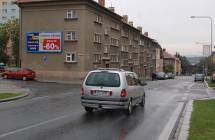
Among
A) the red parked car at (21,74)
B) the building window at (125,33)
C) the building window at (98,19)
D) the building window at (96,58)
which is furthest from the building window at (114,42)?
the red parked car at (21,74)

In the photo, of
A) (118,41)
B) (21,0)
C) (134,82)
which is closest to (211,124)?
(134,82)

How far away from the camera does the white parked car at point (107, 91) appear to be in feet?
47.7

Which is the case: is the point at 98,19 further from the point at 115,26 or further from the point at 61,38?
the point at 115,26

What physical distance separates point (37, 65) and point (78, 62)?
18.5 feet

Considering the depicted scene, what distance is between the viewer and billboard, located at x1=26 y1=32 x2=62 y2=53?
49750mm

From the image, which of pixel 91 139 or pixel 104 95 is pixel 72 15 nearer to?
pixel 104 95

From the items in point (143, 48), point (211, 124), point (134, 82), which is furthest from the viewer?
point (143, 48)

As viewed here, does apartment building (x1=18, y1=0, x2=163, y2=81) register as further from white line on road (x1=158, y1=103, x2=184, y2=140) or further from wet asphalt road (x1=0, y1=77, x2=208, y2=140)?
white line on road (x1=158, y1=103, x2=184, y2=140)

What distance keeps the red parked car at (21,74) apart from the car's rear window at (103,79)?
33.2 metres

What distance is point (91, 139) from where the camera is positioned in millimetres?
9453

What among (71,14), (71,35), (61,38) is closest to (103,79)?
(71,35)

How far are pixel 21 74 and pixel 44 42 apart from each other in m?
5.19

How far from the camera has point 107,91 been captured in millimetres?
14586

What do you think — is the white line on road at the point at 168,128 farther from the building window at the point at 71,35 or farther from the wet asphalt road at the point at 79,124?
the building window at the point at 71,35
